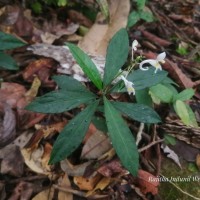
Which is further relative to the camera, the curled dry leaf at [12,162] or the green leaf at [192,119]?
the green leaf at [192,119]

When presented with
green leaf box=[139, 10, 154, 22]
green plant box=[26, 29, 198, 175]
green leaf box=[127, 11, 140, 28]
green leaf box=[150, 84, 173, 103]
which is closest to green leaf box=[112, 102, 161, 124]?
green plant box=[26, 29, 198, 175]

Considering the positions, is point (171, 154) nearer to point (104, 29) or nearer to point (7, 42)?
point (104, 29)

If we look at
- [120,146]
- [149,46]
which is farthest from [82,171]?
[149,46]

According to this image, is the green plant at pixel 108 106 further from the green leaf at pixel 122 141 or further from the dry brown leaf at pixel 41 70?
the dry brown leaf at pixel 41 70

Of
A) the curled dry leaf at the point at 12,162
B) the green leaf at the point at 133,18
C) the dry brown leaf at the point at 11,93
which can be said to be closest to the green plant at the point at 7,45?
the dry brown leaf at the point at 11,93

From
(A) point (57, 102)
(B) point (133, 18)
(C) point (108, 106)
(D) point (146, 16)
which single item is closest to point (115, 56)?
(C) point (108, 106)

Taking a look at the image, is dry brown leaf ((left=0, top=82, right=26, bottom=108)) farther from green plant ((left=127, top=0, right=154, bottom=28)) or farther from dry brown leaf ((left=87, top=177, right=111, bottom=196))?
green plant ((left=127, top=0, right=154, bottom=28))

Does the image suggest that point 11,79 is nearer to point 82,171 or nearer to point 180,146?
point 82,171

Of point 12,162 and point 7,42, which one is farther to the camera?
point 7,42
